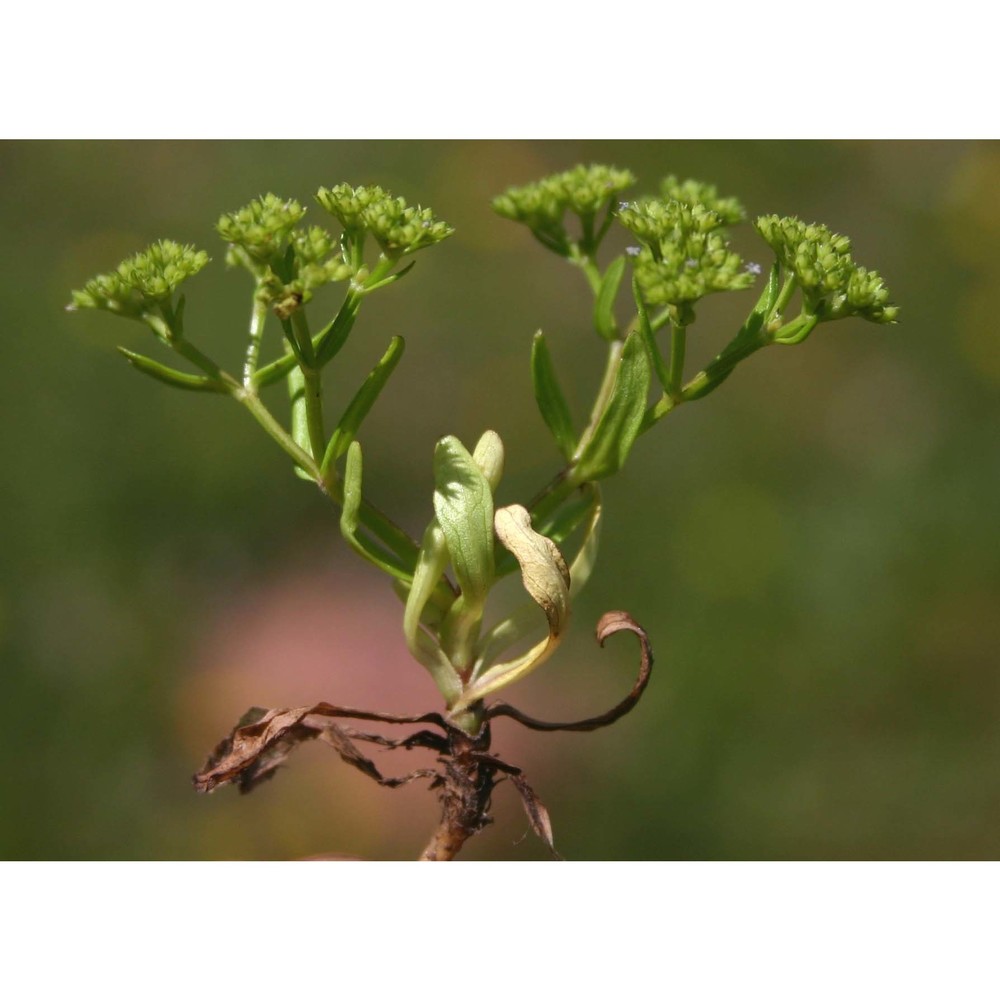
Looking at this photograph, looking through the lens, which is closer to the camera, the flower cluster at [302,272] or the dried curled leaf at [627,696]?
the flower cluster at [302,272]

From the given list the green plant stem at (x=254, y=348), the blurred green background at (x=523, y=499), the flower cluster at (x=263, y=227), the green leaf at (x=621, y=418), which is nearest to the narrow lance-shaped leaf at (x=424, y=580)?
the green leaf at (x=621, y=418)

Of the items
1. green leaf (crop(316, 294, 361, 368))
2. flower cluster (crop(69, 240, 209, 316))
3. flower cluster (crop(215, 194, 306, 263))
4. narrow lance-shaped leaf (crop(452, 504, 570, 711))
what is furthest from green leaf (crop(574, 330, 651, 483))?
flower cluster (crop(69, 240, 209, 316))

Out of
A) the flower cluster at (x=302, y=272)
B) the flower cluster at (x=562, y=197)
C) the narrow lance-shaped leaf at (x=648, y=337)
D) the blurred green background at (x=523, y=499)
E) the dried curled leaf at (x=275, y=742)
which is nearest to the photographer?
the flower cluster at (x=302, y=272)

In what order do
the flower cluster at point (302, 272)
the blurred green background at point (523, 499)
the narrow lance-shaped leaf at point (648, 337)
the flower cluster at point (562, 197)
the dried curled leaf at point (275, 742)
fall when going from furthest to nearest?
the blurred green background at point (523, 499), the flower cluster at point (562, 197), the dried curled leaf at point (275, 742), the narrow lance-shaped leaf at point (648, 337), the flower cluster at point (302, 272)

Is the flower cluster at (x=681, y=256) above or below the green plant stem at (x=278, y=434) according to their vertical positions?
above

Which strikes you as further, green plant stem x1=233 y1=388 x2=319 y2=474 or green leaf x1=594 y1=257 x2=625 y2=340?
green leaf x1=594 y1=257 x2=625 y2=340

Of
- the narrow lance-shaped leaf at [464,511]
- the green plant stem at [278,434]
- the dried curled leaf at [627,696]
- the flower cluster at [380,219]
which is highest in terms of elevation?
the flower cluster at [380,219]

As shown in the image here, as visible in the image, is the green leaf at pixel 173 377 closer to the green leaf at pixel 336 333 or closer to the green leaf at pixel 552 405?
the green leaf at pixel 336 333

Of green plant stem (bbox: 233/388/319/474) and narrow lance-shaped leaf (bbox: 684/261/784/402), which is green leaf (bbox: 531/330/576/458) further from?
green plant stem (bbox: 233/388/319/474)
